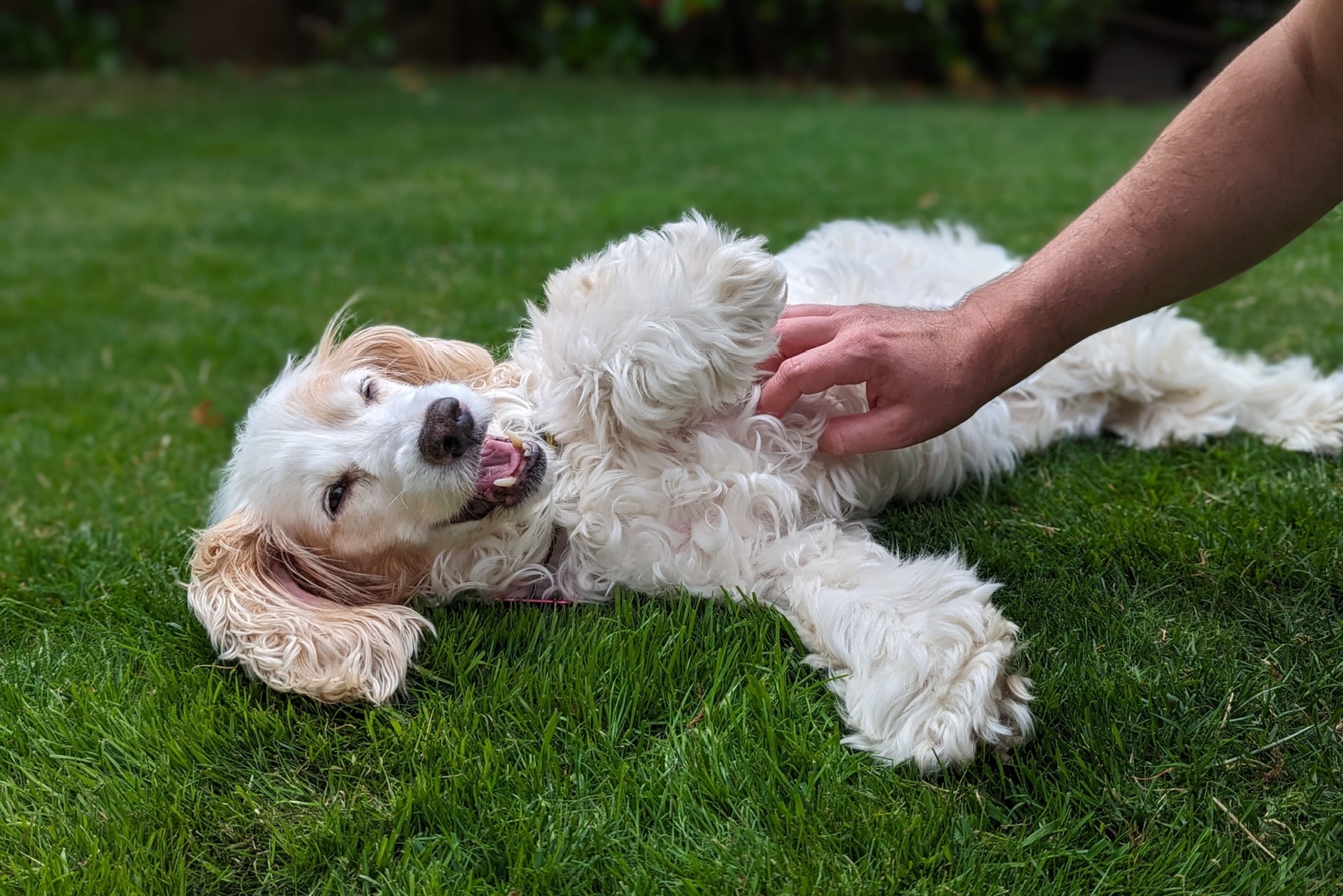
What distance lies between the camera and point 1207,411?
130 inches

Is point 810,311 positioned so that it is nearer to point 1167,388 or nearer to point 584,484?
point 584,484

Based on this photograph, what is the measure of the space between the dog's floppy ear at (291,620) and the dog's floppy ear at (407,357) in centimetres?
56

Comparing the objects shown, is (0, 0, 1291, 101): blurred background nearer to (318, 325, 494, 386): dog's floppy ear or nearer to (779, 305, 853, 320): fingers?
(318, 325, 494, 386): dog's floppy ear

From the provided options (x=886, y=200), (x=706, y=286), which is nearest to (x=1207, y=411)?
(x=706, y=286)

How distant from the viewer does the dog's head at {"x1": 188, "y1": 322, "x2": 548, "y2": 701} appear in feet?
8.30

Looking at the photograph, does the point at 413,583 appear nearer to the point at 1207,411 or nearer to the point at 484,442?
the point at 484,442

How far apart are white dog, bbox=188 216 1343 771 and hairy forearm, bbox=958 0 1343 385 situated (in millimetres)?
571

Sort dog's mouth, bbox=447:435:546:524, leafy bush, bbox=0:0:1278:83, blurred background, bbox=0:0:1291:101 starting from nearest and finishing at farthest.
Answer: dog's mouth, bbox=447:435:546:524 → blurred background, bbox=0:0:1291:101 → leafy bush, bbox=0:0:1278:83

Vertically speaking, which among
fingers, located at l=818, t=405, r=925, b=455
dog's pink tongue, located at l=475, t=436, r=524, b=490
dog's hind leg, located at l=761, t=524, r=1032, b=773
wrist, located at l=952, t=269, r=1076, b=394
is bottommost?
A: dog's hind leg, located at l=761, t=524, r=1032, b=773

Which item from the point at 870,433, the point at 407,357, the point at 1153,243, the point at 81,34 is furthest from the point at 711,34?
the point at 1153,243

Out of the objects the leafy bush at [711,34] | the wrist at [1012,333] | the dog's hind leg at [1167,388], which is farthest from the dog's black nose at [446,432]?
the leafy bush at [711,34]

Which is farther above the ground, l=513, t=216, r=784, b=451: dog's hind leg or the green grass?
l=513, t=216, r=784, b=451: dog's hind leg

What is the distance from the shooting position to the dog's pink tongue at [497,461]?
106 inches

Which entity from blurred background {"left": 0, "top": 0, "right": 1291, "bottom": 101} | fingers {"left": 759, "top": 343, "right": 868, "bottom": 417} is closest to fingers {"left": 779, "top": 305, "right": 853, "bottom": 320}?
fingers {"left": 759, "top": 343, "right": 868, "bottom": 417}
